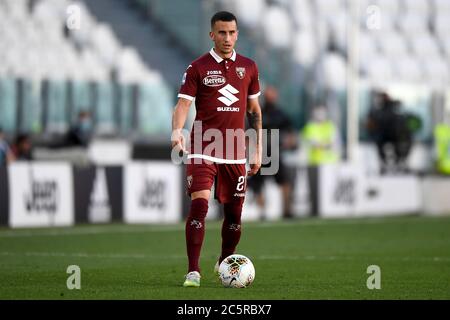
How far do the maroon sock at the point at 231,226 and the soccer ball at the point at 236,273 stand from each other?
1.89 feet

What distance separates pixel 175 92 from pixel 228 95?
15532 millimetres

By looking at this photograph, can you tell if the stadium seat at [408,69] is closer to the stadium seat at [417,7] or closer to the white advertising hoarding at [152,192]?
the stadium seat at [417,7]

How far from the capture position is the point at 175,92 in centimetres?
2606

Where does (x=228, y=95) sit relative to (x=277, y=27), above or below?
below

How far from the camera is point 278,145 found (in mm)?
21219

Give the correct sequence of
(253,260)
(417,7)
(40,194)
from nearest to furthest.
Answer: (253,260)
(40,194)
(417,7)

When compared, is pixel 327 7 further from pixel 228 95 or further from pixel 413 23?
pixel 228 95

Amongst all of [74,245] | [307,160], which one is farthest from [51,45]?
[74,245]

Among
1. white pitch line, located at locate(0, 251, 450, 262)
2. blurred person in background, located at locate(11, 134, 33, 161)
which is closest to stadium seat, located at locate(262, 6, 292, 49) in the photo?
blurred person in background, located at locate(11, 134, 33, 161)

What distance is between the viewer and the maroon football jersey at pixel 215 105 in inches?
413

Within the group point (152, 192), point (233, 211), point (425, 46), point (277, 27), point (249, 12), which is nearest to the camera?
point (233, 211)

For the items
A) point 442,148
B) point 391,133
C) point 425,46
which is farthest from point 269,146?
point 425,46

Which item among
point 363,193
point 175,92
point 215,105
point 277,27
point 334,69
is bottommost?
point 363,193

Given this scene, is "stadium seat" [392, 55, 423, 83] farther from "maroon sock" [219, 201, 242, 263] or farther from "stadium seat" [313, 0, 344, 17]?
"maroon sock" [219, 201, 242, 263]
